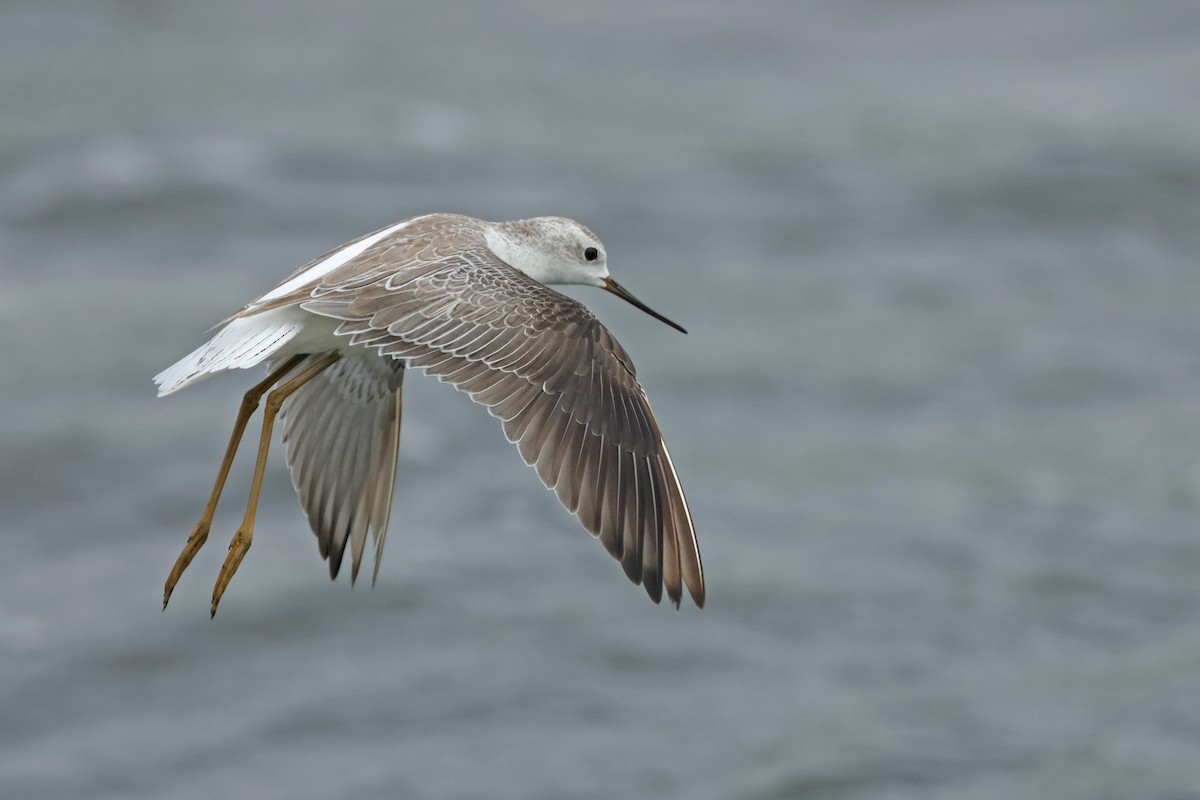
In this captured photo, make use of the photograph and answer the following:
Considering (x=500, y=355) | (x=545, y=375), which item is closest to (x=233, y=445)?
(x=500, y=355)

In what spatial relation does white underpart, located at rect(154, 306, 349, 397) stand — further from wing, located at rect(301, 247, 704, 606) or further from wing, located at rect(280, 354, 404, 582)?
wing, located at rect(280, 354, 404, 582)

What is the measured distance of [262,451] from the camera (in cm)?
962

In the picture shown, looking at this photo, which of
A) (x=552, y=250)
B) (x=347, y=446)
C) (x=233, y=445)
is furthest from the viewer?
(x=347, y=446)

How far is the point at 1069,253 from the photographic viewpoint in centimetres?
2514

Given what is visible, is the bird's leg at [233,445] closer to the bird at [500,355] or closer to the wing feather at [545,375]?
the bird at [500,355]

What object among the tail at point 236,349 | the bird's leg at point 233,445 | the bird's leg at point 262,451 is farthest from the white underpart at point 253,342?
the bird's leg at point 233,445

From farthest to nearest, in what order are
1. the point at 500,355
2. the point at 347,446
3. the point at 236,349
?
the point at 347,446 < the point at 236,349 < the point at 500,355

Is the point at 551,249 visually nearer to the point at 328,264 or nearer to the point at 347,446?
the point at 328,264

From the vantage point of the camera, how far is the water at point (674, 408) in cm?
1742

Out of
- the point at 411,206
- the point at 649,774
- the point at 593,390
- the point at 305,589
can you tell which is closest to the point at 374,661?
the point at 305,589

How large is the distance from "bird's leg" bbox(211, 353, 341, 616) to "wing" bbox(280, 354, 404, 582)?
381 millimetres

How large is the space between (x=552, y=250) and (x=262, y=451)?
1.85 meters

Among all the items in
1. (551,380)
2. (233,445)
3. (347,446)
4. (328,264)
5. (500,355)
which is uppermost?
(328,264)

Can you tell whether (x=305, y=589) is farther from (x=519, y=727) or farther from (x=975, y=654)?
(x=975, y=654)
